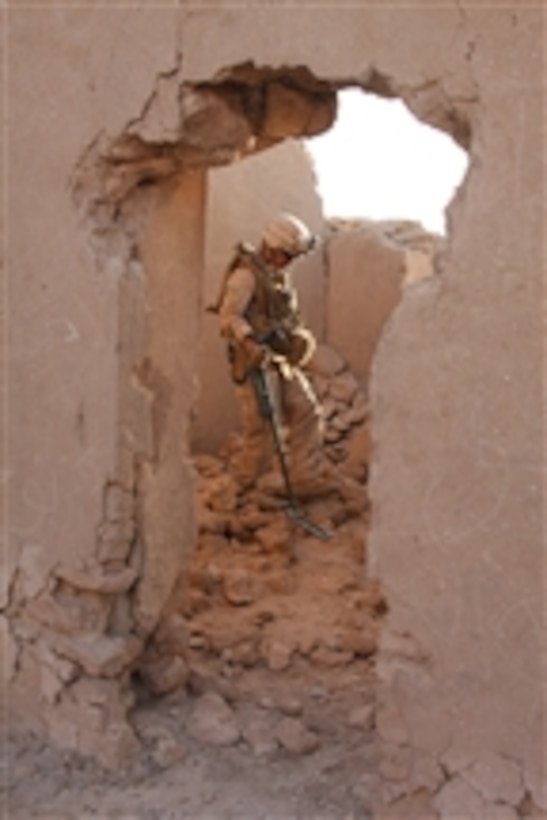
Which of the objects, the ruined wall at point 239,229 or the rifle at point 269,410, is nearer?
the rifle at point 269,410

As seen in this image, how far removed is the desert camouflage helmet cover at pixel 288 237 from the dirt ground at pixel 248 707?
70.0 inches

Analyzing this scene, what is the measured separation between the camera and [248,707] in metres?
4.48

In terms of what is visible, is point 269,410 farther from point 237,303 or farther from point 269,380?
point 237,303

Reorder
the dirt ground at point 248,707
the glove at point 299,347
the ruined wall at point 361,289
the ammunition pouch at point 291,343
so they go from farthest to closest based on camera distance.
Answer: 1. the ruined wall at point 361,289
2. the glove at point 299,347
3. the ammunition pouch at point 291,343
4. the dirt ground at point 248,707

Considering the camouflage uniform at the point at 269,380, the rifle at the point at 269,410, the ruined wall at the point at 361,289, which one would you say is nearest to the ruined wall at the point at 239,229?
the ruined wall at the point at 361,289

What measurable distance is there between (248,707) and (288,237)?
2.40m

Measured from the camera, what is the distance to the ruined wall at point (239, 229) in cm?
723

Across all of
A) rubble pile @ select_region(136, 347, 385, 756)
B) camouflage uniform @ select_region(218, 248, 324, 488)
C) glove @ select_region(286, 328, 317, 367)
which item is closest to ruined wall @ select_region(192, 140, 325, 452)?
rubble pile @ select_region(136, 347, 385, 756)

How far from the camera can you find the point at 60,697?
4133 millimetres

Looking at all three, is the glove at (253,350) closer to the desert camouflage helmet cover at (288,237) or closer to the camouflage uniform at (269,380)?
the camouflage uniform at (269,380)

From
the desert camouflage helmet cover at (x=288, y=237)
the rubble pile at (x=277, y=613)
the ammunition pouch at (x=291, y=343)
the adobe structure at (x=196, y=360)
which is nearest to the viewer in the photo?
the adobe structure at (x=196, y=360)

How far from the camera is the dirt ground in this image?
150 inches

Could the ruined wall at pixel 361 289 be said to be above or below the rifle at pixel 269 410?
above

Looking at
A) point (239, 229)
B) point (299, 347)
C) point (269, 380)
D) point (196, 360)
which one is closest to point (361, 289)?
point (239, 229)
